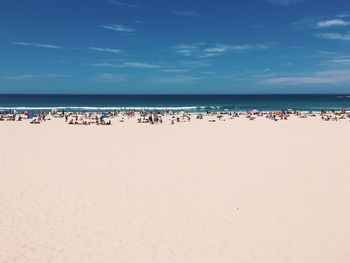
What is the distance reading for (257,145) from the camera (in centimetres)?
2064

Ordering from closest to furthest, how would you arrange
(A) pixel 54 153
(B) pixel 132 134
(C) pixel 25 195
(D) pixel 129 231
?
(D) pixel 129 231
(C) pixel 25 195
(A) pixel 54 153
(B) pixel 132 134

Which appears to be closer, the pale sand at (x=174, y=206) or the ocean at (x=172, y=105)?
the pale sand at (x=174, y=206)

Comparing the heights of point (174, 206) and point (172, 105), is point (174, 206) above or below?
below

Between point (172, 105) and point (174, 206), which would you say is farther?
point (172, 105)

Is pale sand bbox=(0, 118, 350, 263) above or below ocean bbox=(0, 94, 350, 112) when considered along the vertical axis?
below

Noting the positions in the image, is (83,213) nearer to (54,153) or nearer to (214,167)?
(214,167)

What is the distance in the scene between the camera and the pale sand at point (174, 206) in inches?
288

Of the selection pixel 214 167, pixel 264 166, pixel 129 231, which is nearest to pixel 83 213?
pixel 129 231

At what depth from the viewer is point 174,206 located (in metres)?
9.86

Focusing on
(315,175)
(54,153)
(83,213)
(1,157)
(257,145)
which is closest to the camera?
(83,213)

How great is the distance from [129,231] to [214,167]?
699cm

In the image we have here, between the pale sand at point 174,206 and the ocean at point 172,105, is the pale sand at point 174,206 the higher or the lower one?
the lower one

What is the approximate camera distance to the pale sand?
7.31 metres

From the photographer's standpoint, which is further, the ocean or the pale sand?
the ocean
